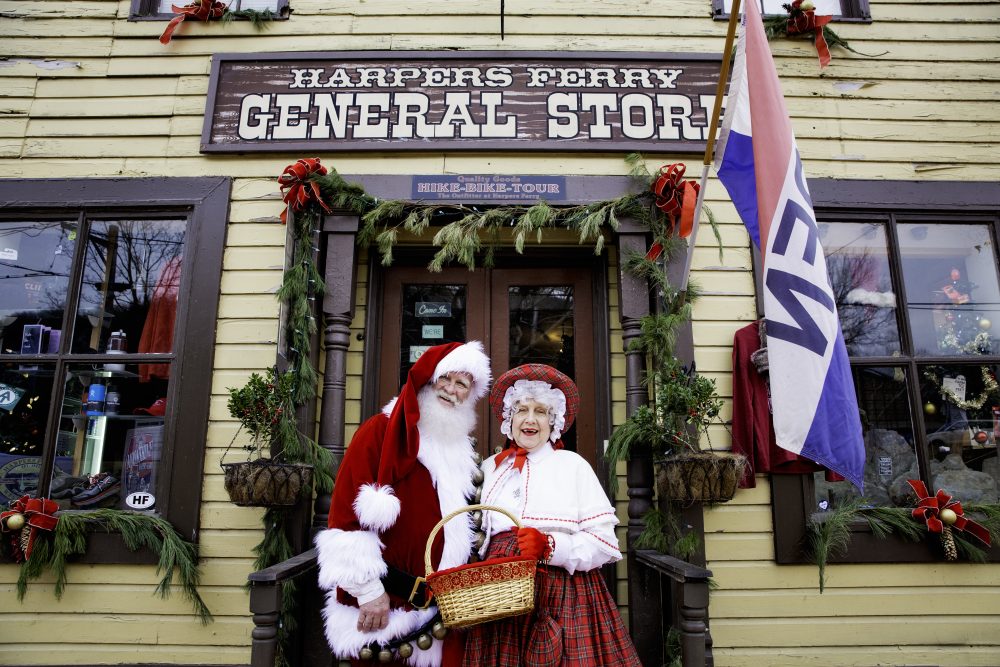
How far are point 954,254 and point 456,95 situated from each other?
3.25 meters

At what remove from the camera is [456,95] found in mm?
3893

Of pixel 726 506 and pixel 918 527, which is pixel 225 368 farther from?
pixel 918 527

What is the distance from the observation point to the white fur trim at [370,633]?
2.53 metres

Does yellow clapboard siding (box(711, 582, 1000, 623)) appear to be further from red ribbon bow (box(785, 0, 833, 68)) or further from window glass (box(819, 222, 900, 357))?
red ribbon bow (box(785, 0, 833, 68))

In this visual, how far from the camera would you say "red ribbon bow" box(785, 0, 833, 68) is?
3.92 meters

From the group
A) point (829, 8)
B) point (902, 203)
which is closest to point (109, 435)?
point (902, 203)

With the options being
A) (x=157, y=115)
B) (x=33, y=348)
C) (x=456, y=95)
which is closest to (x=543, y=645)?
(x=456, y=95)

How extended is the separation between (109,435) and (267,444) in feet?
3.23

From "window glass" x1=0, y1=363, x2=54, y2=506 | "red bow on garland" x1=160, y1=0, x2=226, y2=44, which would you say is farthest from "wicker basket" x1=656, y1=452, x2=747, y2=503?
"red bow on garland" x1=160, y1=0, x2=226, y2=44

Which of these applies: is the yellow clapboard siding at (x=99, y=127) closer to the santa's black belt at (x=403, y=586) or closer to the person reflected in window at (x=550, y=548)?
the person reflected in window at (x=550, y=548)

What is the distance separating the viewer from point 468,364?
9.20 feet

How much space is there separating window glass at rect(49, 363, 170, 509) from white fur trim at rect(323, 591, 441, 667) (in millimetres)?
1545

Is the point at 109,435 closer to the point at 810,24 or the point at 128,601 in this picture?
the point at 128,601

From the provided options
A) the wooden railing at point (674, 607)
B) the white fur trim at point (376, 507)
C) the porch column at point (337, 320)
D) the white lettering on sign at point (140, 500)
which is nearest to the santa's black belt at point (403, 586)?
the white fur trim at point (376, 507)
